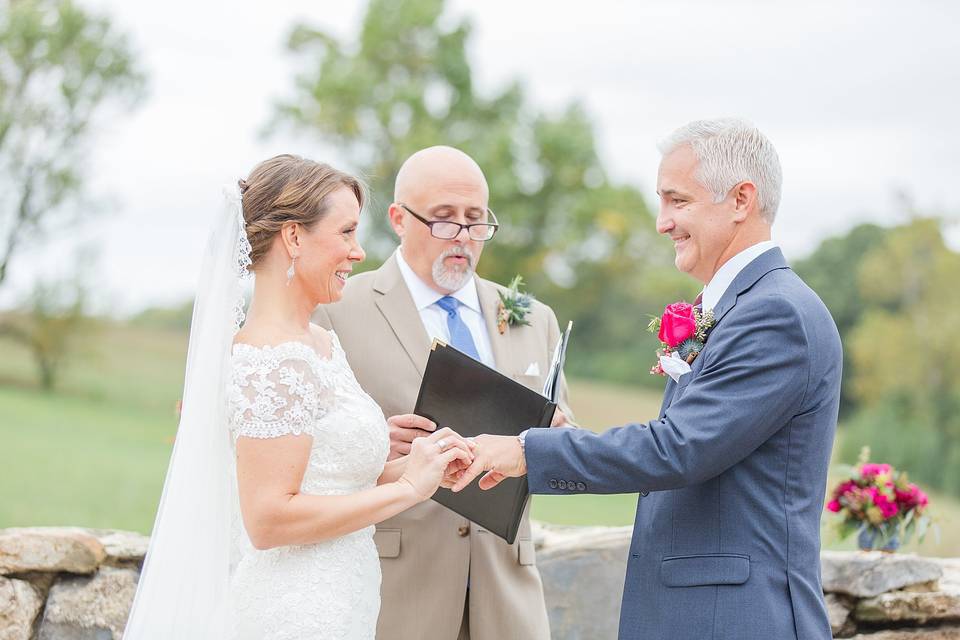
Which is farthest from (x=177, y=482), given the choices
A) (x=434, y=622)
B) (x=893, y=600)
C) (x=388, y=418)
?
(x=893, y=600)

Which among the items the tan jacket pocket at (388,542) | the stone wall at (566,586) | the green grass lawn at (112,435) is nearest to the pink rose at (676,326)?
the tan jacket pocket at (388,542)

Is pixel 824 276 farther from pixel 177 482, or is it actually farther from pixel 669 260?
pixel 177 482

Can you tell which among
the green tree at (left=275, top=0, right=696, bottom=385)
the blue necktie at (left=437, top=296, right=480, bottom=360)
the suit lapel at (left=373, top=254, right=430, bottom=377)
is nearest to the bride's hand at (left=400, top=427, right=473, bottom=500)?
the suit lapel at (left=373, top=254, right=430, bottom=377)

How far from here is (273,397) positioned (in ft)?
9.87

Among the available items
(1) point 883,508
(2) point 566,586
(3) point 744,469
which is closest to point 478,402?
(3) point 744,469

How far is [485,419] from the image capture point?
3.58 m

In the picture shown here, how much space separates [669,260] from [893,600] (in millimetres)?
30394

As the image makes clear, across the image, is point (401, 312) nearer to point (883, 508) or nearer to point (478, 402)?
point (478, 402)

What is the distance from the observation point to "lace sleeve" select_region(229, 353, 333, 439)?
298 cm

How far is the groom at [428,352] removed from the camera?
3.91m

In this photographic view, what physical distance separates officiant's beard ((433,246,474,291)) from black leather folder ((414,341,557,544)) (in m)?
0.81

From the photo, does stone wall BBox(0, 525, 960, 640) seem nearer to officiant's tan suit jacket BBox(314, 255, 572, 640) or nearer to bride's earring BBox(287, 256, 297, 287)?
officiant's tan suit jacket BBox(314, 255, 572, 640)

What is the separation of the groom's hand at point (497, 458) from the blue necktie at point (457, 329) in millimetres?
890

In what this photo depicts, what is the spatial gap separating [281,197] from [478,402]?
958 mm
